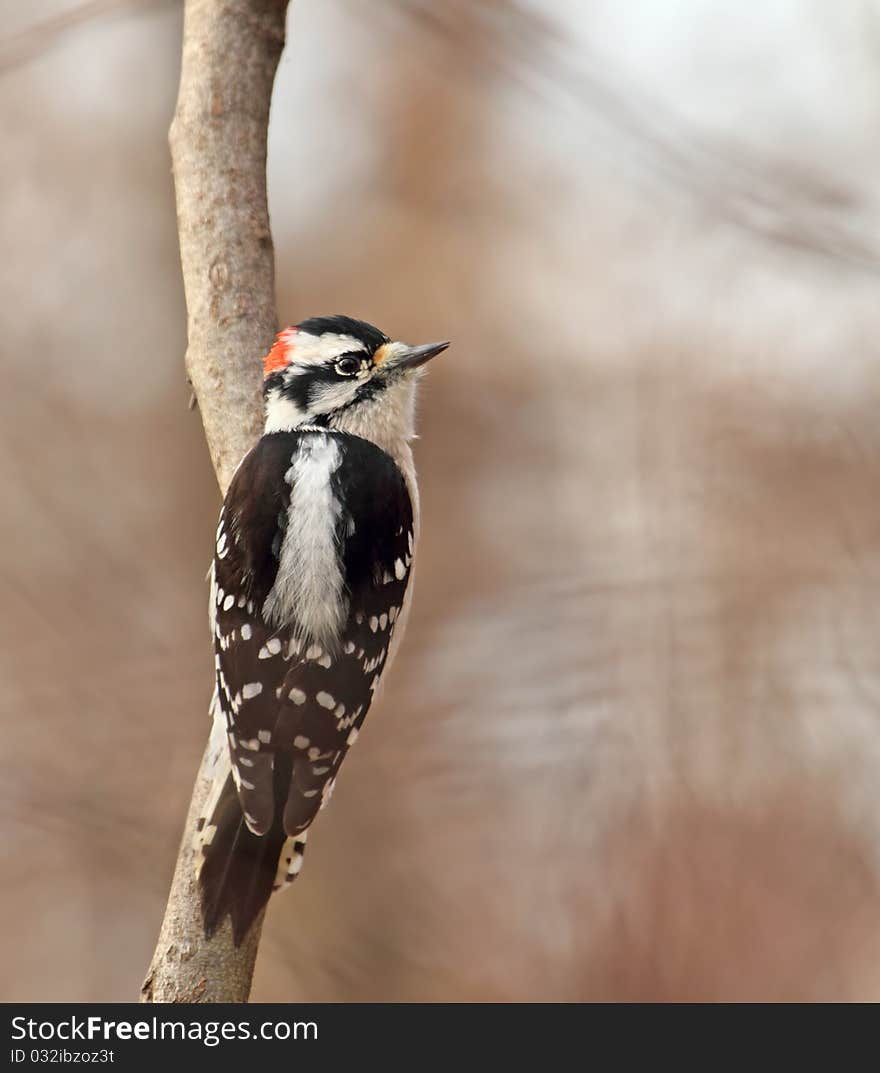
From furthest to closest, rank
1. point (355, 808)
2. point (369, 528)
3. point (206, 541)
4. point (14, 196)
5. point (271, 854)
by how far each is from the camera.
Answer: point (14, 196) → point (206, 541) → point (355, 808) → point (369, 528) → point (271, 854)

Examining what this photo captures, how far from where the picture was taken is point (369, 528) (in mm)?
3406

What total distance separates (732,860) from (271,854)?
8.74ft

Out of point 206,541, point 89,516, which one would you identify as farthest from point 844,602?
point 89,516

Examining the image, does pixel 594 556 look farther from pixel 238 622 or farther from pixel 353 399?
pixel 238 622

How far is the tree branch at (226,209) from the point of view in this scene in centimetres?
346

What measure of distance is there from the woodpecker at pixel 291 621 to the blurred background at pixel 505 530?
4.44ft

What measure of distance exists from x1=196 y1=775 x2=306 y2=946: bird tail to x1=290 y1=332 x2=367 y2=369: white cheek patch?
4.38 feet

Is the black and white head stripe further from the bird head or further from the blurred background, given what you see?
the blurred background

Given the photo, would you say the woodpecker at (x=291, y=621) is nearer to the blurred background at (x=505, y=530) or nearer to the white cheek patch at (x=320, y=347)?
the white cheek patch at (x=320, y=347)

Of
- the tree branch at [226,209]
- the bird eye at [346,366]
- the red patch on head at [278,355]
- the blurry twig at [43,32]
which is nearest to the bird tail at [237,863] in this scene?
the tree branch at [226,209]

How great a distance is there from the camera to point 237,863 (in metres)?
2.91

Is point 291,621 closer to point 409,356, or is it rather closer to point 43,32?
point 409,356

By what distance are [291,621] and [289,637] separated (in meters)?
0.04

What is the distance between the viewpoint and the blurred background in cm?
478
